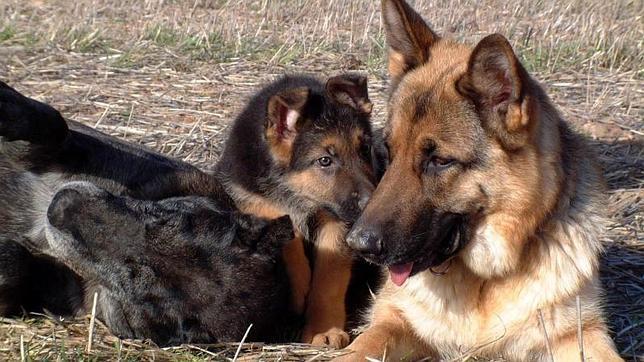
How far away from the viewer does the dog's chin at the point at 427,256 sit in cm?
405

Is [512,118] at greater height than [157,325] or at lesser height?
greater

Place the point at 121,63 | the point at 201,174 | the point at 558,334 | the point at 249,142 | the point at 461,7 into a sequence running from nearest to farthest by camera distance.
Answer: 1. the point at 558,334
2. the point at 201,174
3. the point at 249,142
4. the point at 121,63
5. the point at 461,7

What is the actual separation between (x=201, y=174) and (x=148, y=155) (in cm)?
35

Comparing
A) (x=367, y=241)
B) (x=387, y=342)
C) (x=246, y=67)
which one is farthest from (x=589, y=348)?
(x=246, y=67)

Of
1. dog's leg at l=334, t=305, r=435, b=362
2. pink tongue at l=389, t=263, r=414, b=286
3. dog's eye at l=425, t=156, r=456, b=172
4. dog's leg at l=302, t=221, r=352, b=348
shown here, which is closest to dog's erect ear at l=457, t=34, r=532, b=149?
dog's eye at l=425, t=156, r=456, b=172

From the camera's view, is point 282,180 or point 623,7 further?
point 623,7

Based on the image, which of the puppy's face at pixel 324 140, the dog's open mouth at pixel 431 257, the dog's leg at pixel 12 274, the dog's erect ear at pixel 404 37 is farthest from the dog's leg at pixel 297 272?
the dog's leg at pixel 12 274

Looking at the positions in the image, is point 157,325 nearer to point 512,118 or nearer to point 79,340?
point 79,340

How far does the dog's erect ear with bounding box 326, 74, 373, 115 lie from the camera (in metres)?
5.46

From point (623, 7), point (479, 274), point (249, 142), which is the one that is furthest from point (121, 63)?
point (623, 7)

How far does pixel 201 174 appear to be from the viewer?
5160 millimetres

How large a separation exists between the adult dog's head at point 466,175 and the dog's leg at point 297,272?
0.94 meters

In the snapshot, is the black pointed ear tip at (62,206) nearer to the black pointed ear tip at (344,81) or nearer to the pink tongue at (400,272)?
the pink tongue at (400,272)

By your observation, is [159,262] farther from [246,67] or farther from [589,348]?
[246,67]
